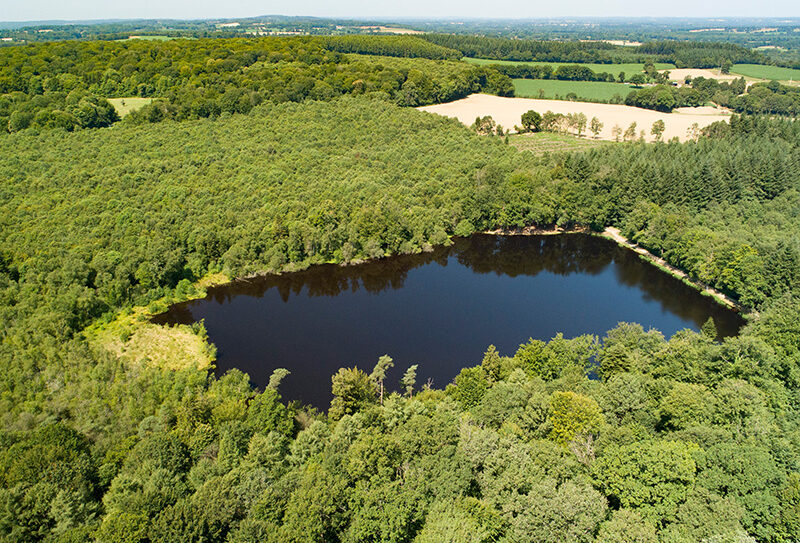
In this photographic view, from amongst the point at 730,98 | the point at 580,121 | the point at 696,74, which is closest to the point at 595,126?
the point at 580,121

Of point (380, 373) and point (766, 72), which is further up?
point (766, 72)

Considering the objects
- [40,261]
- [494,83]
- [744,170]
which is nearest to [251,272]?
[40,261]

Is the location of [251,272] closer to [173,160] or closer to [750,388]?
[173,160]

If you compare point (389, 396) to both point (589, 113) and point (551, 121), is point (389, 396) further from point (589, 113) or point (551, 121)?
point (589, 113)

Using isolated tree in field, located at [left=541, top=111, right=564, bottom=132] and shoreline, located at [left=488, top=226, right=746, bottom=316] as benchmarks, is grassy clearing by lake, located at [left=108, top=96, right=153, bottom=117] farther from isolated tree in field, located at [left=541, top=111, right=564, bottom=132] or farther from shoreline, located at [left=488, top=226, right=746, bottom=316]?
isolated tree in field, located at [left=541, top=111, right=564, bottom=132]

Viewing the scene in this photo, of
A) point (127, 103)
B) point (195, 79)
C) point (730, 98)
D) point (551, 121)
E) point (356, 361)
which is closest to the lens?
point (356, 361)

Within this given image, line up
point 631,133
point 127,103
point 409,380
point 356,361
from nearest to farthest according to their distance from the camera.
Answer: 1. point 409,380
2. point 356,361
3. point 127,103
4. point 631,133

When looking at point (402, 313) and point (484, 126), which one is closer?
point (402, 313)

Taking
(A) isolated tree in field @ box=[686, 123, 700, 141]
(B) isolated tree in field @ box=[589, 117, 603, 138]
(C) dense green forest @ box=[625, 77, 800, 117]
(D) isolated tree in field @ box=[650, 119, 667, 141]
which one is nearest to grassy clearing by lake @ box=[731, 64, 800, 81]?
(C) dense green forest @ box=[625, 77, 800, 117]
